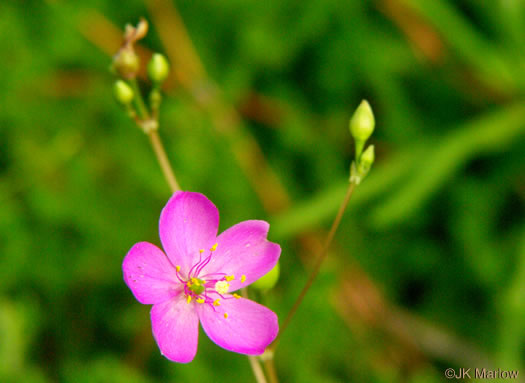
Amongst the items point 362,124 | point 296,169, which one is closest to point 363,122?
point 362,124

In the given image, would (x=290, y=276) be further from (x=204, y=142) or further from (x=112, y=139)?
(x=112, y=139)

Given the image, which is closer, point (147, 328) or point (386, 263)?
point (147, 328)

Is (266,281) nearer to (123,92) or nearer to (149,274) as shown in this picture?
(149,274)

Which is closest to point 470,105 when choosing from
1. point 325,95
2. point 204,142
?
point 325,95

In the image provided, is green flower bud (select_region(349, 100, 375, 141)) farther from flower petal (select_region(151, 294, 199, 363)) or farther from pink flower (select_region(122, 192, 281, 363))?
flower petal (select_region(151, 294, 199, 363))

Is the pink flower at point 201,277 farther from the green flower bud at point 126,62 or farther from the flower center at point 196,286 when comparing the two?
the green flower bud at point 126,62
